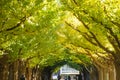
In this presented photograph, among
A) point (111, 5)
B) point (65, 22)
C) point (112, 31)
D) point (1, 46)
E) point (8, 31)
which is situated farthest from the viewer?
point (65, 22)

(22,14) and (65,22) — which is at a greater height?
(65,22)

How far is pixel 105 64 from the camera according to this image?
36062mm

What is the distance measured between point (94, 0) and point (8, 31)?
13.0ft

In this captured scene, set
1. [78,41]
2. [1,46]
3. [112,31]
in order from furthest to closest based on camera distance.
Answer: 1. [78,41]
2. [1,46]
3. [112,31]

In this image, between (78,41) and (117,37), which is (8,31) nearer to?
(117,37)

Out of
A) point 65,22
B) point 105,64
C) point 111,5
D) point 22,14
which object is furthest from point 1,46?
point 105,64

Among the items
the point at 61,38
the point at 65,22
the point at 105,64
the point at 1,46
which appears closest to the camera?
the point at 1,46

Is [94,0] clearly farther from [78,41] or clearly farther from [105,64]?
[105,64]

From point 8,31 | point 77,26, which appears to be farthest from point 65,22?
point 8,31

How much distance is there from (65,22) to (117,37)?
471cm

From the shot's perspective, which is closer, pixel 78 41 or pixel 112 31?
pixel 112 31

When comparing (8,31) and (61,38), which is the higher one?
(61,38)

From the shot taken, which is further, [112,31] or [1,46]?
[1,46]

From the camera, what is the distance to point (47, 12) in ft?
58.6
